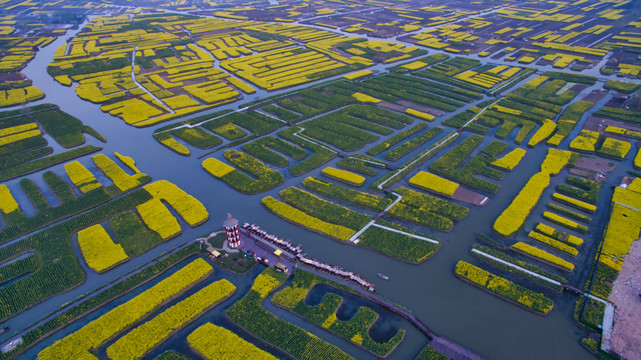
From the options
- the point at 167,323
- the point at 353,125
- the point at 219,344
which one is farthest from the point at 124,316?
the point at 353,125

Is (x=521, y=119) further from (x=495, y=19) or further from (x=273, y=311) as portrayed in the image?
(x=495, y=19)

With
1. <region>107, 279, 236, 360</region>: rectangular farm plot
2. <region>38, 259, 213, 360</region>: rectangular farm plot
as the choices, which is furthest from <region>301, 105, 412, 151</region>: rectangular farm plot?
<region>107, 279, 236, 360</region>: rectangular farm plot

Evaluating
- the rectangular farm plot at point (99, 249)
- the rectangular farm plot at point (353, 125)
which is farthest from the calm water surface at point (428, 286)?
the rectangular farm plot at point (353, 125)

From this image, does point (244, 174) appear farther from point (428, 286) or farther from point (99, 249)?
point (428, 286)

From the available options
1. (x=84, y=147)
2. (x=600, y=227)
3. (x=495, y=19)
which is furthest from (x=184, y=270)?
(x=495, y=19)

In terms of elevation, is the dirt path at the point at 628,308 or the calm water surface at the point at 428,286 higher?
the dirt path at the point at 628,308

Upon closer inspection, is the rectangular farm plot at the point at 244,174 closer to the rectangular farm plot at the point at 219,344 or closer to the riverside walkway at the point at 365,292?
the riverside walkway at the point at 365,292
